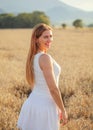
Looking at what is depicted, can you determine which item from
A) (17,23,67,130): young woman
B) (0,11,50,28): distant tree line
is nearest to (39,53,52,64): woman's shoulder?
(17,23,67,130): young woman

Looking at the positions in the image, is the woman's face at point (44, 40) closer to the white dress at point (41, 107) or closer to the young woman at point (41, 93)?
the young woman at point (41, 93)

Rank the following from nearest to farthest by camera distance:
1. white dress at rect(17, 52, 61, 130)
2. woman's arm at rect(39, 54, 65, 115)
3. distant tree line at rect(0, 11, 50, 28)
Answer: woman's arm at rect(39, 54, 65, 115)
white dress at rect(17, 52, 61, 130)
distant tree line at rect(0, 11, 50, 28)

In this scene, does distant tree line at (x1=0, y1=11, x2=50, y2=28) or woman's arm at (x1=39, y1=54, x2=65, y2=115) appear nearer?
woman's arm at (x1=39, y1=54, x2=65, y2=115)

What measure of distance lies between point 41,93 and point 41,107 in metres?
0.14

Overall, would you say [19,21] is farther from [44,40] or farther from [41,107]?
[41,107]

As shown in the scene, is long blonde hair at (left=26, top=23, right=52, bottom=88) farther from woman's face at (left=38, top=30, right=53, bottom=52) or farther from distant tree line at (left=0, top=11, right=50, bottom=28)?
distant tree line at (left=0, top=11, right=50, bottom=28)

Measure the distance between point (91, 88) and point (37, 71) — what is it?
4441mm

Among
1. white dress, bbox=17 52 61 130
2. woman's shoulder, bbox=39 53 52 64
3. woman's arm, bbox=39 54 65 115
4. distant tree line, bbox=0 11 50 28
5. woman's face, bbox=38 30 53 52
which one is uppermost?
woman's face, bbox=38 30 53 52

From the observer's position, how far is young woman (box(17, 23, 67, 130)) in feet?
12.6

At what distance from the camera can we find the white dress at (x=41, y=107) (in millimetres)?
3896

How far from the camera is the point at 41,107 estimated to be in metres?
3.90

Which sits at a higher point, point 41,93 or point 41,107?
point 41,93

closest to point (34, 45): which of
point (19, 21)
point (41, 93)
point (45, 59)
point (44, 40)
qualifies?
point (44, 40)

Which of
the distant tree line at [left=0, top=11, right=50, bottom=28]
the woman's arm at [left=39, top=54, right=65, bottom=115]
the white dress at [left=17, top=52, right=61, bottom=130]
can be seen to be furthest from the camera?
the distant tree line at [left=0, top=11, right=50, bottom=28]
